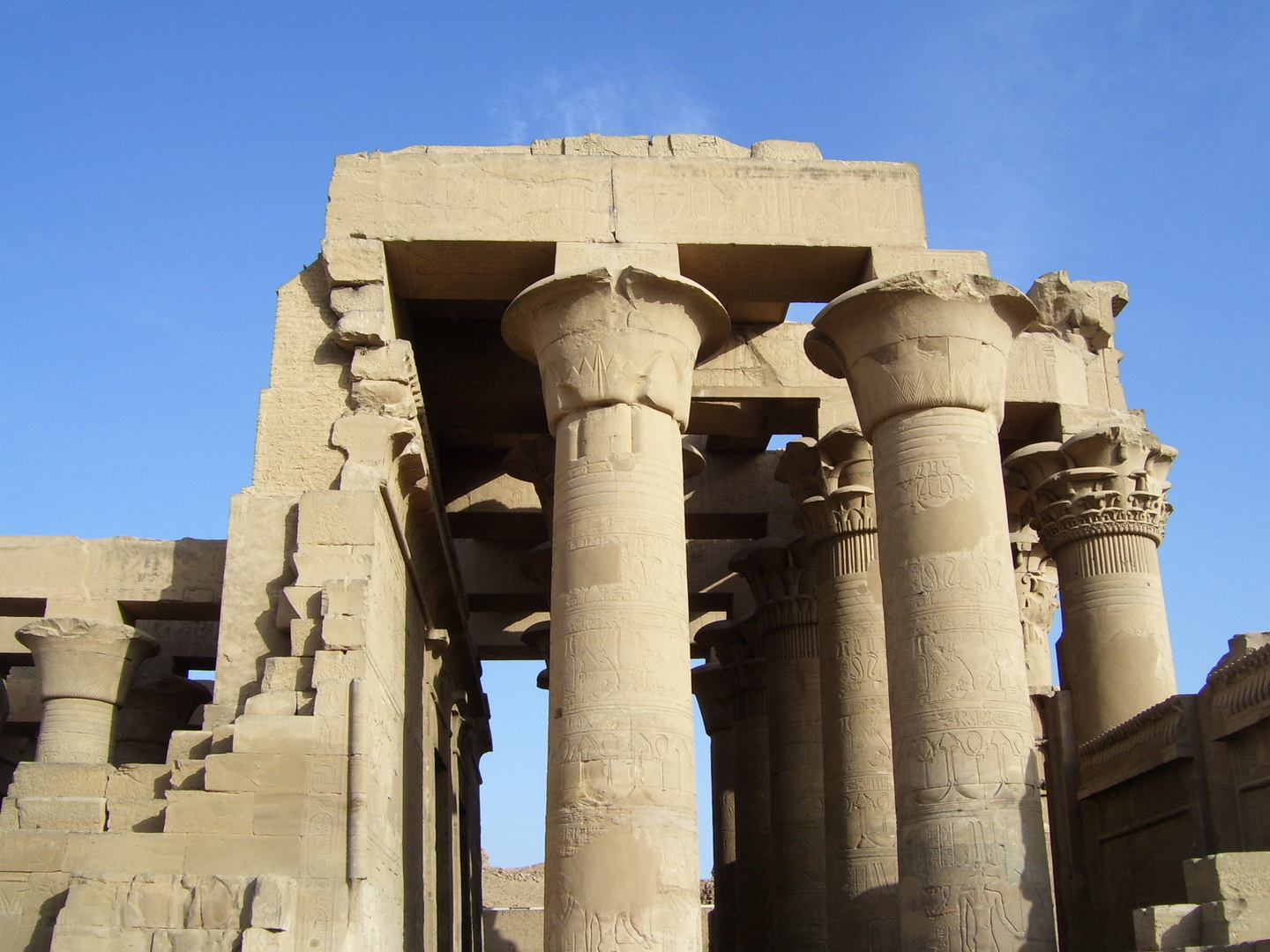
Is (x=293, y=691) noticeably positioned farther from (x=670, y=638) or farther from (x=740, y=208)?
(x=740, y=208)

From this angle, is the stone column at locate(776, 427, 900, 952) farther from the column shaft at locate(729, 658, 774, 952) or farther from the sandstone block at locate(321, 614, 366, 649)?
the column shaft at locate(729, 658, 774, 952)

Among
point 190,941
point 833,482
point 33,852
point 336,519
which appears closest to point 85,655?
point 336,519

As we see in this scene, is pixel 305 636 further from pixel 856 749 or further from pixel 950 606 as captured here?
pixel 856 749

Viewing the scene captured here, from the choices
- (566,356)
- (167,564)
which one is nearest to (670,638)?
(566,356)

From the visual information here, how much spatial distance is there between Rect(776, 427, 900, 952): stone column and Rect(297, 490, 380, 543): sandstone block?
15.4 feet

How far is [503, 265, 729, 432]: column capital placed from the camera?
11469 millimetres

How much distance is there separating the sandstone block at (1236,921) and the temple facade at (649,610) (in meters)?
0.04

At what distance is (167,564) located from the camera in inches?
553

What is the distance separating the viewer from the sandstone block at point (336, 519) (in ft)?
36.1

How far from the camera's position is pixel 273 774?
9422 millimetres

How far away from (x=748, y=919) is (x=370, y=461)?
10877 mm

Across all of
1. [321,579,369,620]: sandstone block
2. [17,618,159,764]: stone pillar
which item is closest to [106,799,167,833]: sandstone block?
[321,579,369,620]: sandstone block

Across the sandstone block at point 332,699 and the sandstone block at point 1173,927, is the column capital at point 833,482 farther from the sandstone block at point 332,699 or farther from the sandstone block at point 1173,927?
the sandstone block at point 1173,927

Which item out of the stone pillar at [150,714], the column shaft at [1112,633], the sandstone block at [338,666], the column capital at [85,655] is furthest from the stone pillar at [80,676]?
the column shaft at [1112,633]
